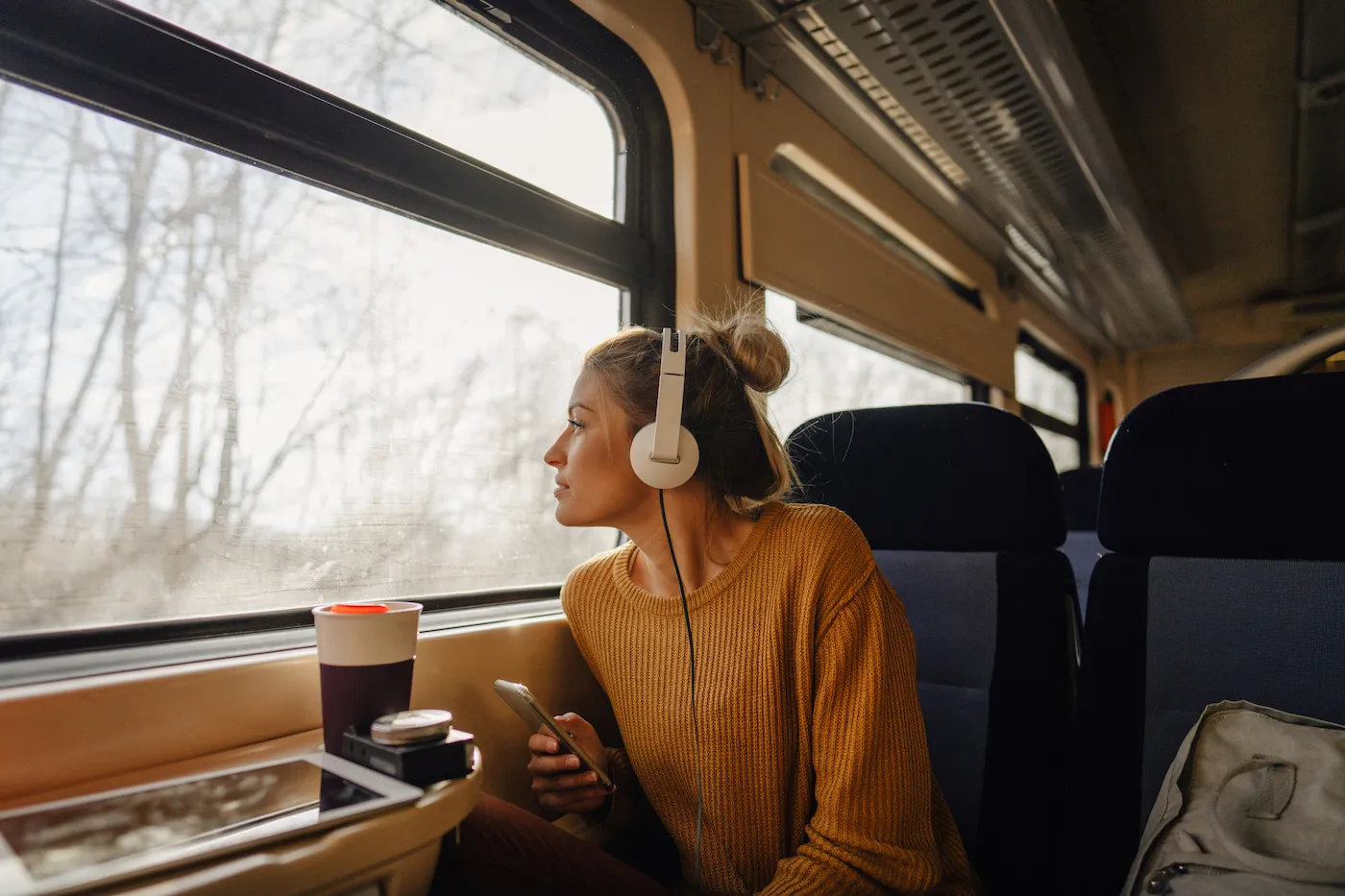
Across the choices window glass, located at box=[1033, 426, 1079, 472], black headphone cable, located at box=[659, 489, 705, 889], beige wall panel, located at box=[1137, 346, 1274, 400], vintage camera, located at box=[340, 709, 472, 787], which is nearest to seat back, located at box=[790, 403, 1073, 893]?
black headphone cable, located at box=[659, 489, 705, 889]

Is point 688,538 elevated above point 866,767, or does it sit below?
above

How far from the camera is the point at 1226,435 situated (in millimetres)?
1018

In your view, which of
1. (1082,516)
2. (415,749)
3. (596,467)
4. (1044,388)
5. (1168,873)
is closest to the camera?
(415,749)

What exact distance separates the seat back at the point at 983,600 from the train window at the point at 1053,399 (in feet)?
10.6

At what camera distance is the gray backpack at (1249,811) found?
29.7 inches

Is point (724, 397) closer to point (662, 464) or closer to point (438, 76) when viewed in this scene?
point (662, 464)

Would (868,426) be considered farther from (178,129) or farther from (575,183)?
(178,129)

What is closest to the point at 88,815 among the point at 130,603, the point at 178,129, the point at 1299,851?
the point at 130,603

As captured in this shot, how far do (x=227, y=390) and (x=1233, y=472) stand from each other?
130 centimetres

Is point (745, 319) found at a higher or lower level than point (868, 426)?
higher

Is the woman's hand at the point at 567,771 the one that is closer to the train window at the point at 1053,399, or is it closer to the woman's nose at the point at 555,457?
the woman's nose at the point at 555,457

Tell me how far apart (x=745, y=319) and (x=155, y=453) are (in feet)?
2.73

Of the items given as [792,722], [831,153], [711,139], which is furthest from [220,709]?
[831,153]

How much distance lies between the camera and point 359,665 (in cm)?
79
